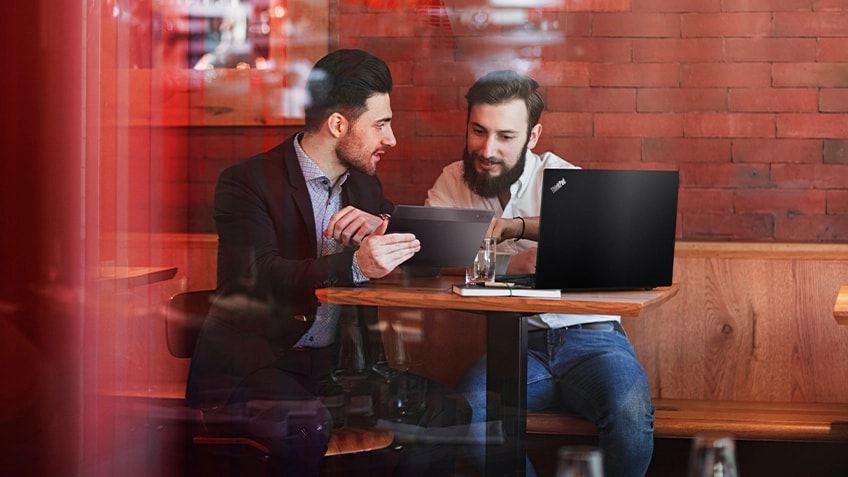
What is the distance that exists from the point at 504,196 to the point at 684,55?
667mm

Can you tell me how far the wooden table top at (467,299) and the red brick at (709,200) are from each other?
346mm

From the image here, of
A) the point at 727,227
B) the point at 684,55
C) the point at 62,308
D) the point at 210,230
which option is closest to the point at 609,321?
the point at 727,227

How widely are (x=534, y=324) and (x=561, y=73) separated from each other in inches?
24.6

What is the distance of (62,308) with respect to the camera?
218 cm

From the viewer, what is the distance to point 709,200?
259 cm

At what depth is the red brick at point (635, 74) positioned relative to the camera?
2.55 metres

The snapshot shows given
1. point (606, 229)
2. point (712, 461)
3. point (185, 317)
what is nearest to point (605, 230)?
point (606, 229)

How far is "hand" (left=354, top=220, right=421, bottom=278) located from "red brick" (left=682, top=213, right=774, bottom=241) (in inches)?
32.0

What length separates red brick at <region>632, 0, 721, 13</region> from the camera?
8.40 ft

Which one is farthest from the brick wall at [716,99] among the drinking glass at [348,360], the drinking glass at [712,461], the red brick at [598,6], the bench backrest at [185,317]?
the drinking glass at [712,461]

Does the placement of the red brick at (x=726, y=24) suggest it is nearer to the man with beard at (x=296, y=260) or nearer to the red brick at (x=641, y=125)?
the red brick at (x=641, y=125)

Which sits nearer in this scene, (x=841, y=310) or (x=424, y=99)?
(x=841, y=310)

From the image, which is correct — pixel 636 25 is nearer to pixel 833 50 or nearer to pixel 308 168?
pixel 833 50

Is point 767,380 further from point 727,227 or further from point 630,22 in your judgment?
point 630,22
